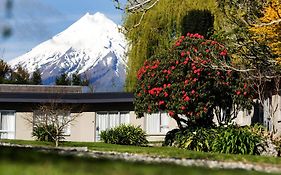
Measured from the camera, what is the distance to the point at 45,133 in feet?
101

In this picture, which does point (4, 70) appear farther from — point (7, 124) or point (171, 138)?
point (171, 138)

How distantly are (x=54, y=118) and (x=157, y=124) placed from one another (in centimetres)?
584

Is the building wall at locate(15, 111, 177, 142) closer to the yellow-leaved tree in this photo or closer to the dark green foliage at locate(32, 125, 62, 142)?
the dark green foliage at locate(32, 125, 62, 142)

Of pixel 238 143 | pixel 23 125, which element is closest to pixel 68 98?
pixel 23 125

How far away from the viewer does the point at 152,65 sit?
85.0ft

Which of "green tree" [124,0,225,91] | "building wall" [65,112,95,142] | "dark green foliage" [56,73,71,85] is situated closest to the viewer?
"building wall" [65,112,95,142]

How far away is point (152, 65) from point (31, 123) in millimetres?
10247

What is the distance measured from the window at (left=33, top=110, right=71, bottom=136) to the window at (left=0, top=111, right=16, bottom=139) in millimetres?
1501

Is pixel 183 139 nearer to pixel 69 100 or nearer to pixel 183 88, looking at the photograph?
pixel 183 88

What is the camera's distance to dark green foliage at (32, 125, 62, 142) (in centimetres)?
2988

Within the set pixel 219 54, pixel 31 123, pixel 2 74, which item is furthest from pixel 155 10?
pixel 2 74

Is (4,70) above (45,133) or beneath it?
above

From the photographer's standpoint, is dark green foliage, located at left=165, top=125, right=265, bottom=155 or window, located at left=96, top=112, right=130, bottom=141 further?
window, located at left=96, top=112, right=130, bottom=141

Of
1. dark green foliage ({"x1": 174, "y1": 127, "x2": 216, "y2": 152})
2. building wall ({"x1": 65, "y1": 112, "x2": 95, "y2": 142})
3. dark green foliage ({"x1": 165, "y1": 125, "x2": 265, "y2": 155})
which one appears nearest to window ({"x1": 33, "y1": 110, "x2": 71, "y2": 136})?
building wall ({"x1": 65, "y1": 112, "x2": 95, "y2": 142})
